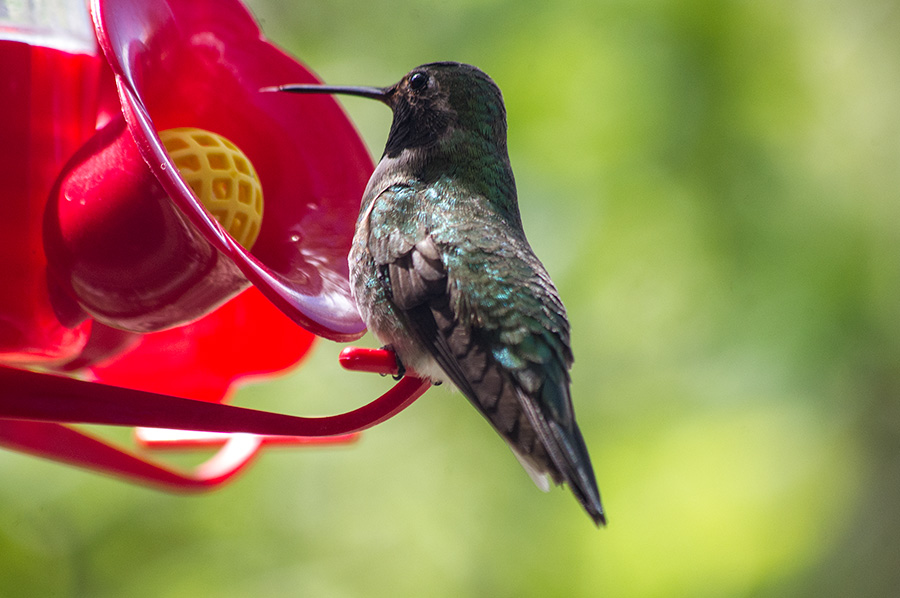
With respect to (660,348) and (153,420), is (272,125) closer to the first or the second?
(153,420)

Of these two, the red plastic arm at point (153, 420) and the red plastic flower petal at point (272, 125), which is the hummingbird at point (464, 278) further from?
the red plastic arm at point (153, 420)

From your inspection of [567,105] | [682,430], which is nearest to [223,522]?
[682,430]

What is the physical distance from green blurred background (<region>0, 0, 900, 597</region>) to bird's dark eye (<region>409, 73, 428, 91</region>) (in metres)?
1.73

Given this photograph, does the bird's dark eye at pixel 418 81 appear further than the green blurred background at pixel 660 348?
No

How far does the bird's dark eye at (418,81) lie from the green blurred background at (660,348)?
173 cm

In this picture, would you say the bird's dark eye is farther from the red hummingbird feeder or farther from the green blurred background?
the green blurred background

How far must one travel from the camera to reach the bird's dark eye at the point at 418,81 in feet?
7.84

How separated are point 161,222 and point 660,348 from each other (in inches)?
120

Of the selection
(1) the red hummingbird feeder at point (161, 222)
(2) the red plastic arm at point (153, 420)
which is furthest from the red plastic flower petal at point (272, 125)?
(2) the red plastic arm at point (153, 420)

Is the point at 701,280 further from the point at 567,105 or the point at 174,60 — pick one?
the point at 174,60

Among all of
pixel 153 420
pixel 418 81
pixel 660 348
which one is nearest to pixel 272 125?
pixel 418 81

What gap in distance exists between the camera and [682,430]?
4074 millimetres

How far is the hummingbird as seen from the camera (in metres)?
1.78

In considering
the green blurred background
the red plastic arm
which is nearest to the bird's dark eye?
the red plastic arm
